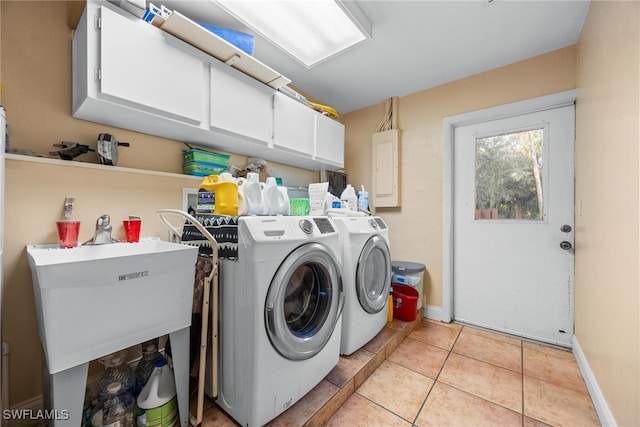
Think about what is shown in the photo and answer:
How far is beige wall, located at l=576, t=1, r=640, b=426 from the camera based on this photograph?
3.40ft

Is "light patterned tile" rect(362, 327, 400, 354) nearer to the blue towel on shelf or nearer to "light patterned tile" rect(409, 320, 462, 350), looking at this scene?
"light patterned tile" rect(409, 320, 462, 350)

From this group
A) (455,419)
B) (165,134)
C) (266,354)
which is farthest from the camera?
(165,134)

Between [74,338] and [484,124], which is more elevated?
[484,124]

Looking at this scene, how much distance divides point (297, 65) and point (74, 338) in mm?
2277

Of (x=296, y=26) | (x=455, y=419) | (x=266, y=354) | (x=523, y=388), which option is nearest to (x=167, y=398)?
(x=266, y=354)

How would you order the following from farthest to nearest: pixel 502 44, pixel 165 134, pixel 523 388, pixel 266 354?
1. pixel 502 44
2. pixel 165 134
3. pixel 523 388
4. pixel 266 354

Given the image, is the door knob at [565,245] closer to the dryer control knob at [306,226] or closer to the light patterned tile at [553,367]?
the light patterned tile at [553,367]

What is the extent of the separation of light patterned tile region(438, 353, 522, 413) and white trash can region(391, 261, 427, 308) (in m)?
0.67

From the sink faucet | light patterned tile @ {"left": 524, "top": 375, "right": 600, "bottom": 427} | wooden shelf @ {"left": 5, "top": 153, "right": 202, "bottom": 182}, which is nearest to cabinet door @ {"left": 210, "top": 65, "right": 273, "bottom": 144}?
wooden shelf @ {"left": 5, "top": 153, "right": 202, "bottom": 182}

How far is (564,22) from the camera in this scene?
178cm

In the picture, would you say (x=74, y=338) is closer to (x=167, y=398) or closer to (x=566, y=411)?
(x=167, y=398)

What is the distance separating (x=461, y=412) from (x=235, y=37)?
2.60m

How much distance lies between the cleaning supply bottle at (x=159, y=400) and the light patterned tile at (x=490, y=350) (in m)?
1.94

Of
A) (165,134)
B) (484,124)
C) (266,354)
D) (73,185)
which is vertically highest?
(484,124)
